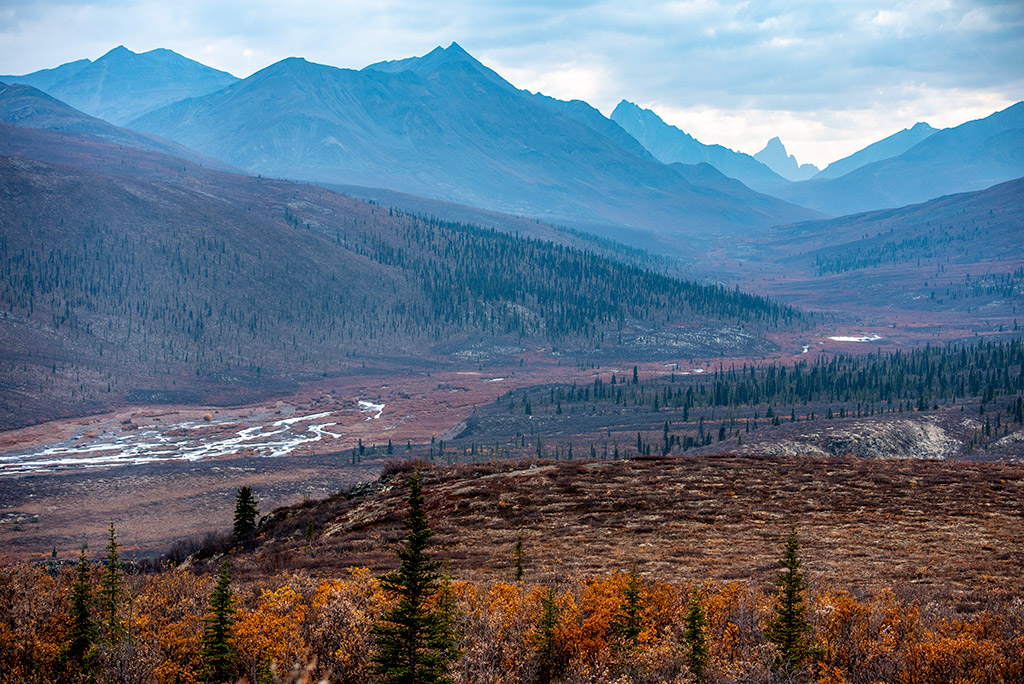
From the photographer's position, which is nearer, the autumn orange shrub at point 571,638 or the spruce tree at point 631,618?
the autumn orange shrub at point 571,638

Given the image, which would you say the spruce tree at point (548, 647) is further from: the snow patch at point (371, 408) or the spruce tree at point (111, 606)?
the snow patch at point (371, 408)

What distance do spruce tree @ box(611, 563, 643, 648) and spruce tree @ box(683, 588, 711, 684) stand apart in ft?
3.67

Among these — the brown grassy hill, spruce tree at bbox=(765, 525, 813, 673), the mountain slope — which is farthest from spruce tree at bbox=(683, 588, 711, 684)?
the mountain slope

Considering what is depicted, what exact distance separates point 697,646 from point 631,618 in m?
1.85

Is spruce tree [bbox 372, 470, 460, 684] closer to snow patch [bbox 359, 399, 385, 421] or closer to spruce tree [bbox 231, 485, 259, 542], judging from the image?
spruce tree [bbox 231, 485, 259, 542]

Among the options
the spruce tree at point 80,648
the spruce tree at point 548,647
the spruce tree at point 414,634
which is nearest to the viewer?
the spruce tree at point 414,634

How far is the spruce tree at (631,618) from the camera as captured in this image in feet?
45.7

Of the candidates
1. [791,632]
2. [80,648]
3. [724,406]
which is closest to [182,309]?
[724,406]

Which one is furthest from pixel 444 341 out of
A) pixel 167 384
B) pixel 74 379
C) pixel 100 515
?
pixel 100 515

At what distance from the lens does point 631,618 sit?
46.1 feet

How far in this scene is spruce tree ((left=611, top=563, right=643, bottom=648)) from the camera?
45.7ft

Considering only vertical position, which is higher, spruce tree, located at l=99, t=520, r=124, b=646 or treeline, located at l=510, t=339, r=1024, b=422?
spruce tree, located at l=99, t=520, r=124, b=646

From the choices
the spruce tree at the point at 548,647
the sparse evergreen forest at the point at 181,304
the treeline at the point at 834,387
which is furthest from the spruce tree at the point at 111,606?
the sparse evergreen forest at the point at 181,304

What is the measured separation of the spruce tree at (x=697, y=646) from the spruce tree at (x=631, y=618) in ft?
3.67
